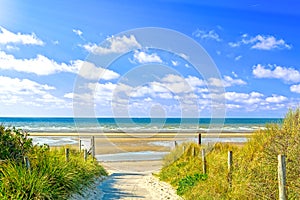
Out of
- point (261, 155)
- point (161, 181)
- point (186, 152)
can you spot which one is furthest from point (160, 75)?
point (261, 155)

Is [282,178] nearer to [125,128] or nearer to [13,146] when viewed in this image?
[13,146]

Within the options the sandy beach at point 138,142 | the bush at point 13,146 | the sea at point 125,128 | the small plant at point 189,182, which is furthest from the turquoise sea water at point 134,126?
the bush at point 13,146

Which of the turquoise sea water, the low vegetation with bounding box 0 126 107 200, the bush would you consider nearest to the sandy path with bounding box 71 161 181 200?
the low vegetation with bounding box 0 126 107 200

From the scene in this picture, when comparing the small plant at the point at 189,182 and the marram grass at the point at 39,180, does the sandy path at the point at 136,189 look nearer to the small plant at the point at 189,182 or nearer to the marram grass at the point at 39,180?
the small plant at the point at 189,182

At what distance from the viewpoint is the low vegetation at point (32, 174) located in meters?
8.59

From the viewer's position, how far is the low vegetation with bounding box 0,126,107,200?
8586 mm

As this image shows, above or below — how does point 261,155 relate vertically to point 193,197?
above

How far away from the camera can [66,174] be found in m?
10.9

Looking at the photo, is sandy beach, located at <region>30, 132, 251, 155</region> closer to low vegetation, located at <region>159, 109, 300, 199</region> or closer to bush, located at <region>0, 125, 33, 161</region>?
low vegetation, located at <region>159, 109, 300, 199</region>

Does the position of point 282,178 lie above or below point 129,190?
above

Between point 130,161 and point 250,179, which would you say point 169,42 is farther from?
point 250,179

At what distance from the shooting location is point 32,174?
29.7 ft

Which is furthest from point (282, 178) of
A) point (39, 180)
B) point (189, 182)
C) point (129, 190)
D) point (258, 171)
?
point (129, 190)

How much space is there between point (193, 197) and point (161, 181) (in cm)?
527
